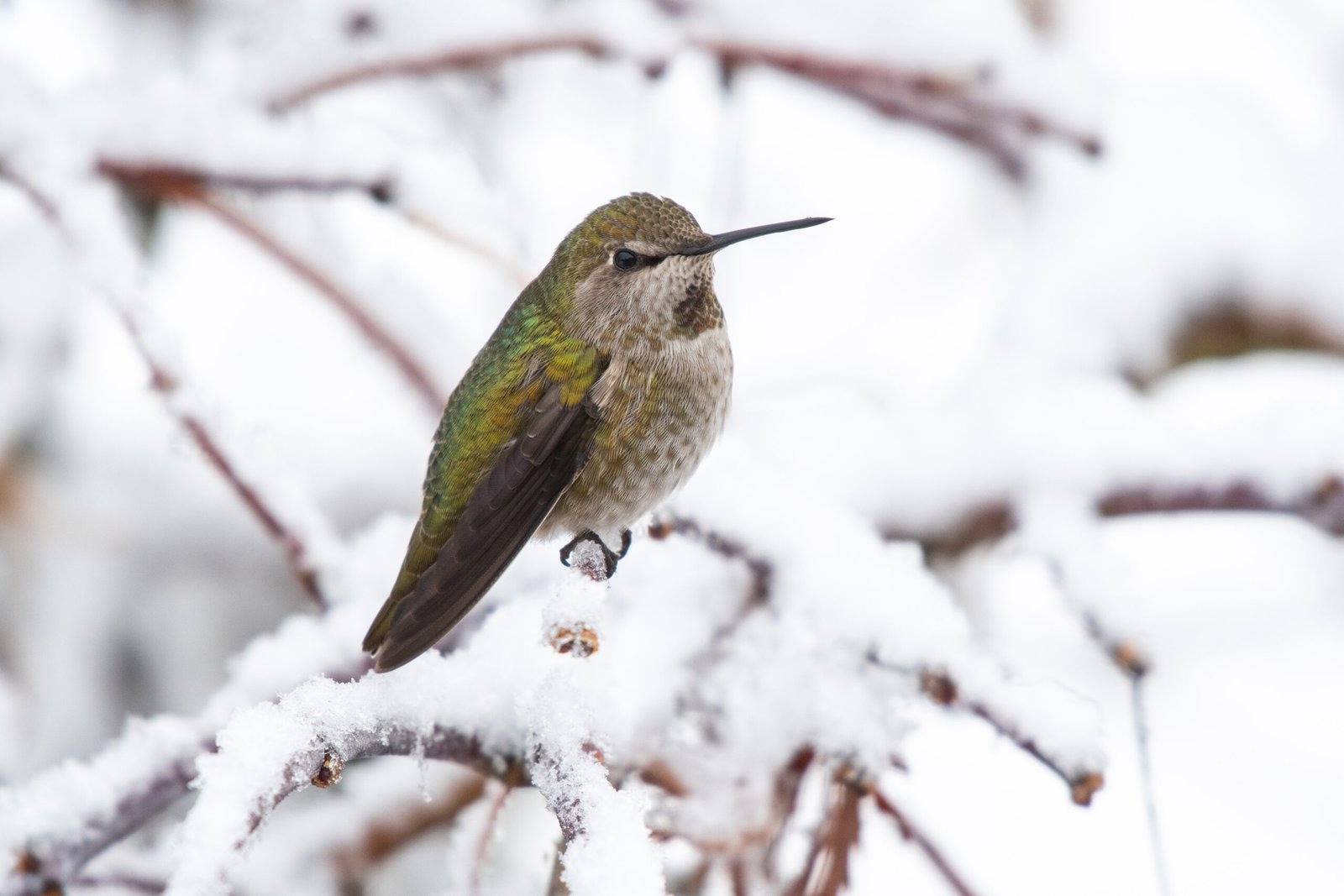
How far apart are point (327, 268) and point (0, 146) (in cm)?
64

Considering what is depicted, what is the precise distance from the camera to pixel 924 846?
1730 millimetres

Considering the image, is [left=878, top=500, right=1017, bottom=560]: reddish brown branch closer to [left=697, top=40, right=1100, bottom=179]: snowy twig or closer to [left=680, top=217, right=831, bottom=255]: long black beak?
[left=680, top=217, right=831, bottom=255]: long black beak

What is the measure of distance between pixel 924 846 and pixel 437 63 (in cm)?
205

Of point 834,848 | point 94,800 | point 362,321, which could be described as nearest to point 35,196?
point 362,321

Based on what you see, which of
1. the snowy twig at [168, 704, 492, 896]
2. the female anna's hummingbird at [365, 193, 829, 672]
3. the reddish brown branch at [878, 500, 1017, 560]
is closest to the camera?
the snowy twig at [168, 704, 492, 896]

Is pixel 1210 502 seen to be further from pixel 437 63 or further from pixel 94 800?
pixel 94 800

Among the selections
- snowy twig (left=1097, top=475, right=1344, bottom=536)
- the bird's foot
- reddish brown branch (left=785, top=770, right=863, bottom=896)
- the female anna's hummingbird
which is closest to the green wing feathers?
the female anna's hummingbird

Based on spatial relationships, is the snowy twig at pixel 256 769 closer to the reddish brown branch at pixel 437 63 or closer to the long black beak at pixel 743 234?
the long black beak at pixel 743 234

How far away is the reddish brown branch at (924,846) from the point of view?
1721 mm

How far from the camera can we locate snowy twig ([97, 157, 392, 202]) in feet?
8.25

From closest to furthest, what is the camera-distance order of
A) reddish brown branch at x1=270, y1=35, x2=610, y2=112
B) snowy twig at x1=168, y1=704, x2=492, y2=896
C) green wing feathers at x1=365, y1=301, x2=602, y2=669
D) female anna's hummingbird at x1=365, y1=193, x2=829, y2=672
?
1. snowy twig at x1=168, y1=704, x2=492, y2=896
2. green wing feathers at x1=365, y1=301, x2=602, y2=669
3. female anna's hummingbird at x1=365, y1=193, x2=829, y2=672
4. reddish brown branch at x1=270, y1=35, x2=610, y2=112

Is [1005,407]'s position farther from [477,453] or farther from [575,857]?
[575,857]

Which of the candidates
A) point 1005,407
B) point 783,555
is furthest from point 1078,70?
point 783,555

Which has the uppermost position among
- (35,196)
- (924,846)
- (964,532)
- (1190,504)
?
(35,196)
